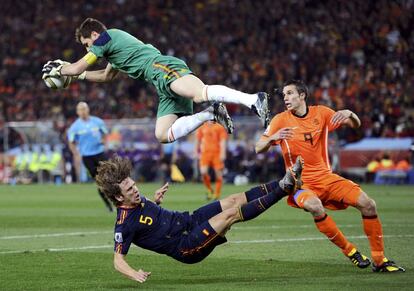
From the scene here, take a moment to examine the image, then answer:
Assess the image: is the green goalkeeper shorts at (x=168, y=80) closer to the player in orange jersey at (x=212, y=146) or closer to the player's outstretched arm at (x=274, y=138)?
the player's outstretched arm at (x=274, y=138)

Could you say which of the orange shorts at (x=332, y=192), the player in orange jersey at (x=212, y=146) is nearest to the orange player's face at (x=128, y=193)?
the orange shorts at (x=332, y=192)

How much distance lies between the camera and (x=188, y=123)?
36.4 feet

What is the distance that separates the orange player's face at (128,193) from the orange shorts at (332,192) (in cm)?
198

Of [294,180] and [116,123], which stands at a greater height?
[294,180]

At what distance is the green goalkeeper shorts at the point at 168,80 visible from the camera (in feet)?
37.1

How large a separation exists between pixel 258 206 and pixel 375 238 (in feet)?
5.19

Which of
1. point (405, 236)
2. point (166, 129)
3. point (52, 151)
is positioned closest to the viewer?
point (166, 129)

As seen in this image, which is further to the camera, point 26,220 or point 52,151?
point 52,151

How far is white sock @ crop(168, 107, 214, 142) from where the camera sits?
10.9 metres

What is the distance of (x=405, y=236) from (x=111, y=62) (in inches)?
205

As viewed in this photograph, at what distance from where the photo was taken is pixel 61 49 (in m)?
44.3

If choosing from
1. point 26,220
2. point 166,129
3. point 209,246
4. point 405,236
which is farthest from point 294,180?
point 26,220

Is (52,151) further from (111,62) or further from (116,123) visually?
(111,62)

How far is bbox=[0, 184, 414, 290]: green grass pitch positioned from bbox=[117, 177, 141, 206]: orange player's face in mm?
845
